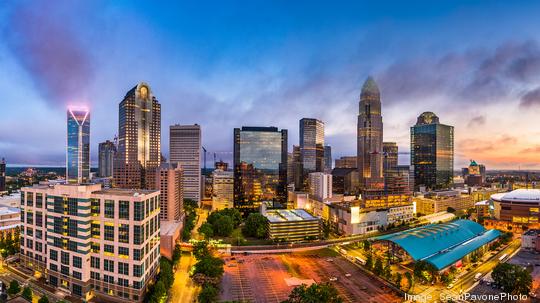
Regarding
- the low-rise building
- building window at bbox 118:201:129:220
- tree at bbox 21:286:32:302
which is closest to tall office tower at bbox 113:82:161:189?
the low-rise building

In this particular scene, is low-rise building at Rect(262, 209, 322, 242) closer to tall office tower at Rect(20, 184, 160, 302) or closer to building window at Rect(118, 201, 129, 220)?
tall office tower at Rect(20, 184, 160, 302)

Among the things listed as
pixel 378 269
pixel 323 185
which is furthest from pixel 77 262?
pixel 323 185

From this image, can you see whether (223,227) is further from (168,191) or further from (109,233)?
(109,233)

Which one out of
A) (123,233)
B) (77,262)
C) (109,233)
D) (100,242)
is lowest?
(77,262)

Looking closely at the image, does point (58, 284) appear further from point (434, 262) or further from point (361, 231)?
point (361, 231)

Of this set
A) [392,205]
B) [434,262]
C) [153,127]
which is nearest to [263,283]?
[434,262]

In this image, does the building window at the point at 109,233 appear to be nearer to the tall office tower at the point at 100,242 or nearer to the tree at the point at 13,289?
the tall office tower at the point at 100,242
